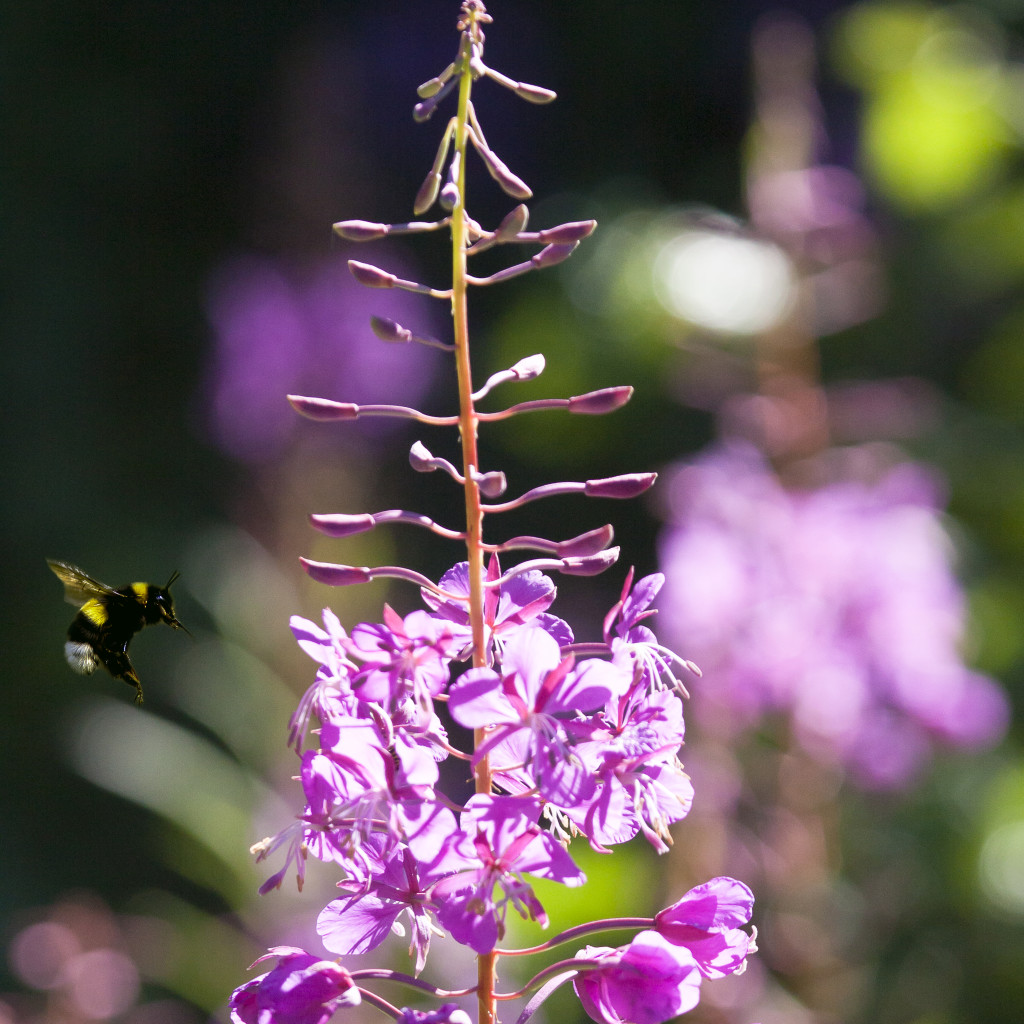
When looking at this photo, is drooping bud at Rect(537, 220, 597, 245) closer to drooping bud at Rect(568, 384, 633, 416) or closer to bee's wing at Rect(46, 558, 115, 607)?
drooping bud at Rect(568, 384, 633, 416)

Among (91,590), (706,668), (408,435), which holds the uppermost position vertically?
(91,590)

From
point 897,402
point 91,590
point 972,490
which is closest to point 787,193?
A: point 897,402

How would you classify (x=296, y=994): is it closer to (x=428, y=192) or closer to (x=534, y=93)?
(x=428, y=192)

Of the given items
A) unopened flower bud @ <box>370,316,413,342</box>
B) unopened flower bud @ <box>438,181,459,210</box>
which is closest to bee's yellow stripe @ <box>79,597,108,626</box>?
unopened flower bud @ <box>370,316,413,342</box>

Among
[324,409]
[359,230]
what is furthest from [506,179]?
[324,409]

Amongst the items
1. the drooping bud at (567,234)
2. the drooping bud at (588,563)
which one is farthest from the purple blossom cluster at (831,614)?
the drooping bud at (567,234)

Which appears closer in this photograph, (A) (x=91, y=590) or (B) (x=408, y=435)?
(A) (x=91, y=590)

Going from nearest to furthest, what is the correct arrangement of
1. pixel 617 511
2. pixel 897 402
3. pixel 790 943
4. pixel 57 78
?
pixel 790 943
pixel 897 402
pixel 617 511
pixel 57 78

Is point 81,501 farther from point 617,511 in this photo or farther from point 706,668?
point 706,668
